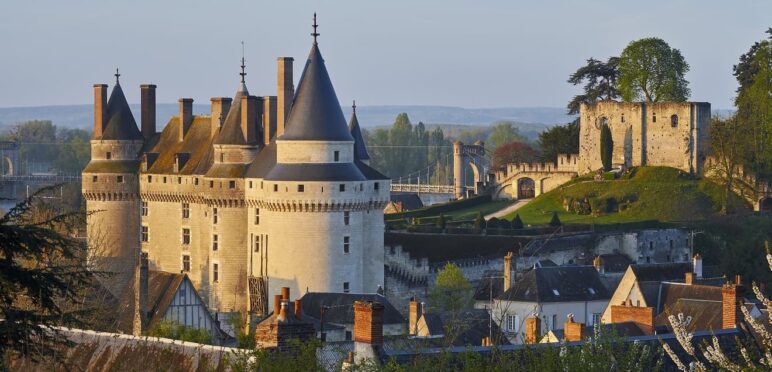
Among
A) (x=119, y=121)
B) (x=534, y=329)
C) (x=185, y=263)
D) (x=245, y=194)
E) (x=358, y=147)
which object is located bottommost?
(x=185, y=263)

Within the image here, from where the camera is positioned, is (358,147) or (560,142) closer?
(358,147)

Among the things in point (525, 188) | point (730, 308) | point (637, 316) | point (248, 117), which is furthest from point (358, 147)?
point (525, 188)

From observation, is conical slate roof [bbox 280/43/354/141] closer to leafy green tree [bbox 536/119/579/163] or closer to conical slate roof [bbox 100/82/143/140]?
conical slate roof [bbox 100/82/143/140]

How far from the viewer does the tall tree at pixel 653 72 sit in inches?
3103

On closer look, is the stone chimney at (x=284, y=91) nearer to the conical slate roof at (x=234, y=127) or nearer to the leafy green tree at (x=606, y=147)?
the conical slate roof at (x=234, y=127)

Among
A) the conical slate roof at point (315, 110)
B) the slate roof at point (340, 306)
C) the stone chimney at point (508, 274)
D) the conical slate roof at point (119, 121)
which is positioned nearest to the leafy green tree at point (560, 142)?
the conical slate roof at point (119, 121)

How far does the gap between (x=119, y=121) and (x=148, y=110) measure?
121 cm

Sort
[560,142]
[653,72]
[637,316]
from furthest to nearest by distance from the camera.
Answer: [560,142]
[653,72]
[637,316]

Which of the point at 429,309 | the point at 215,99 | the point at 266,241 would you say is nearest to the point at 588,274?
the point at 429,309

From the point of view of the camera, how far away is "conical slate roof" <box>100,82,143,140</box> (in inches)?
2291

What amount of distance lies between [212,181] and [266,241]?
12.2 ft

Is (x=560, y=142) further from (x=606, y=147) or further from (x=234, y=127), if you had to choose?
(x=234, y=127)

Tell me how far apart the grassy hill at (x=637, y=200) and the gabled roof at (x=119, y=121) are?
16665 mm

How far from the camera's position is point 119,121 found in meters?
58.6
